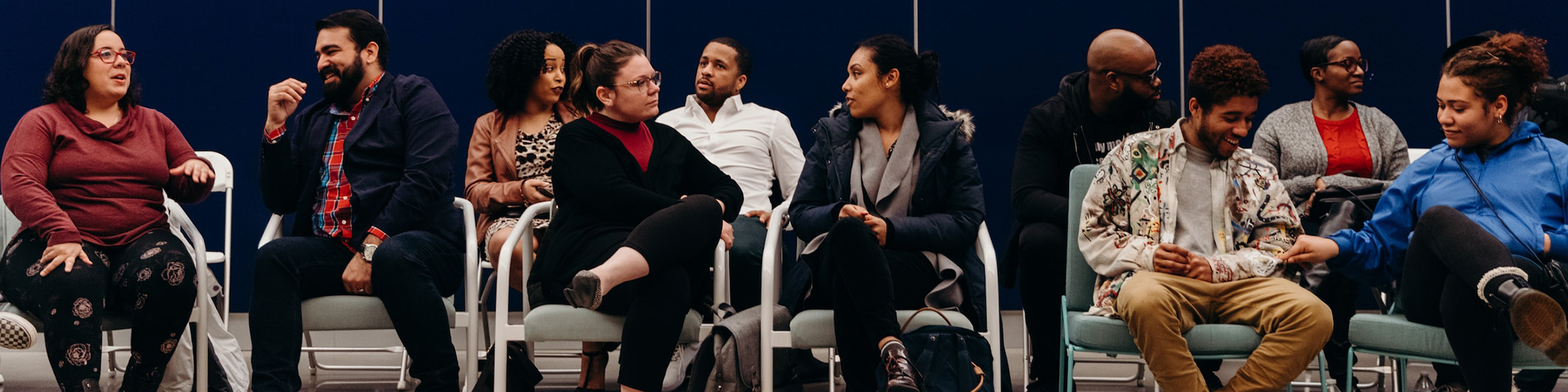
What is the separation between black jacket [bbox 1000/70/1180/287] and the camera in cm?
389

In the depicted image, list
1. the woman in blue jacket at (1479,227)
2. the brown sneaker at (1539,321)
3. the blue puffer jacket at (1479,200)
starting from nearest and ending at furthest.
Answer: the brown sneaker at (1539,321) < the woman in blue jacket at (1479,227) < the blue puffer jacket at (1479,200)

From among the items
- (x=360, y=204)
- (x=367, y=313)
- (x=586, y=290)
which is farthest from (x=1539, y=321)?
(x=360, y=204)

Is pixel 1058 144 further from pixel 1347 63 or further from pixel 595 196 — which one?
pixel 595 196

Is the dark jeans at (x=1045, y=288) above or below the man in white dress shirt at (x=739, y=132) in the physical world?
below

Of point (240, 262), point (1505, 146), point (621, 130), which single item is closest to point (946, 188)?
point (621, 130)

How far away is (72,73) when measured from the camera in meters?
3.60

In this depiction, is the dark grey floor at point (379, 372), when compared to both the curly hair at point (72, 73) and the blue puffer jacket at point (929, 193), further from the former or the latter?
the curly hair at point (72, 73)

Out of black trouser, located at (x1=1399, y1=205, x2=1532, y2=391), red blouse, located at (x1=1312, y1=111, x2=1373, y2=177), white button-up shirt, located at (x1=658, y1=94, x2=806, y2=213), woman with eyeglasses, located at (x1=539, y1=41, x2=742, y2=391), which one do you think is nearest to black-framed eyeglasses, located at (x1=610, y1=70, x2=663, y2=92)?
woman with eyeglasses, located at (x1=539, y1=41, x2=742, y2=391)

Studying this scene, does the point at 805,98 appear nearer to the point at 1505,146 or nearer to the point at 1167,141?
the point at 1167,141

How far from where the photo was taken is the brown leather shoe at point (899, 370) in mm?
3035

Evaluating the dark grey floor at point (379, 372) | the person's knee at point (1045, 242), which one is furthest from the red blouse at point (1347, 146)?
the person's knee at point (1045, 242)

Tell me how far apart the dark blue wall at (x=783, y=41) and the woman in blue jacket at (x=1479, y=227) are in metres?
2.01

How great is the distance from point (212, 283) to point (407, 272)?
1015 mm

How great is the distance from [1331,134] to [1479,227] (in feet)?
4.65
